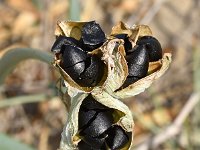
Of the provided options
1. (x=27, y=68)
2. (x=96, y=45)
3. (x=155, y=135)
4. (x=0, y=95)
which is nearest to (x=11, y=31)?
(x=27, y=68)

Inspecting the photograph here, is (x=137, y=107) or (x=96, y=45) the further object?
(x=137, y=107)

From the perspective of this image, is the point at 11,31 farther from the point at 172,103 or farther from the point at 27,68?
the point at 172,103

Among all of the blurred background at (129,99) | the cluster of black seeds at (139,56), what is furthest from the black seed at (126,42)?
the blurred background at (129,99)

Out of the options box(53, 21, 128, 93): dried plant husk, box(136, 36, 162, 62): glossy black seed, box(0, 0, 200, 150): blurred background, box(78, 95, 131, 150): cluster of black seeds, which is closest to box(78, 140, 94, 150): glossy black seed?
box(78, 95, 131, 150): cluster of black seeds

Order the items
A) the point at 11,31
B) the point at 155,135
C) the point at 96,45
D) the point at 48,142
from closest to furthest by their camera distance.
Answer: the point at 96,45 < the point at 155,135 < the point at 48,142 < the point at 11,31

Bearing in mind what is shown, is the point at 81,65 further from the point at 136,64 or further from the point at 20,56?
the point at 20,56

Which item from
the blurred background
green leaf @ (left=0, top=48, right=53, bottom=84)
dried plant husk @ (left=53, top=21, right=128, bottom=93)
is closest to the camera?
dried plant husk @ (left=53, top=21, right=128, bottom=93)

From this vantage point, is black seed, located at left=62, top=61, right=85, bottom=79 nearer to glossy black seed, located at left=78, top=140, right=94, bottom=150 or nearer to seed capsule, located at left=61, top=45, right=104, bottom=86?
seed capsule, located at left=61, top=45, right=104, bottom=86
